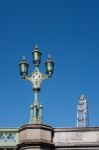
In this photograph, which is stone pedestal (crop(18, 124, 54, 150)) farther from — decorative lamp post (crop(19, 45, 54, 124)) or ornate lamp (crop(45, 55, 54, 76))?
ornate lamp (crop(45, 55, 54, 76))

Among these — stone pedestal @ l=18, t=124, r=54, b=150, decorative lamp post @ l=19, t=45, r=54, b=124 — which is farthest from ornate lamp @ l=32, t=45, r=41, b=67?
stone pedestal @ l=18, t=124, r=54, b=150

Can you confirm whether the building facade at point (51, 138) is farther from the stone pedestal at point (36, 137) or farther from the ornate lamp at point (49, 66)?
the ornate lamp at point (49, 66)

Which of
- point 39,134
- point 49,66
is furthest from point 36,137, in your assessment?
point 49,66

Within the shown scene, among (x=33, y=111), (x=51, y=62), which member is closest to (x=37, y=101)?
(x=33, y=111)

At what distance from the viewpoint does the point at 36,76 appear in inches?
1022

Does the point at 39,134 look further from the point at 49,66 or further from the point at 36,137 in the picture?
the point at 49,66

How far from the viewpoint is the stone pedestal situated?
24359 millimetres

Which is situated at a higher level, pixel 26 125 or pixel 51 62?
pixel 51 62

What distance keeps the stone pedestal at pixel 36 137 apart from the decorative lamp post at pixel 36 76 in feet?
1.49

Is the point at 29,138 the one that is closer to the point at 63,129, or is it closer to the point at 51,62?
the point at 63,129

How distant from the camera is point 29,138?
80.4 ft

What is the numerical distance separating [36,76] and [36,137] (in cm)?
328

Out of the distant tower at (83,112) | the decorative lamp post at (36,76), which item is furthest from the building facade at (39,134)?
the distant tower at (83,112)

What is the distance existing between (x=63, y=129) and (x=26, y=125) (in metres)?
1.93
